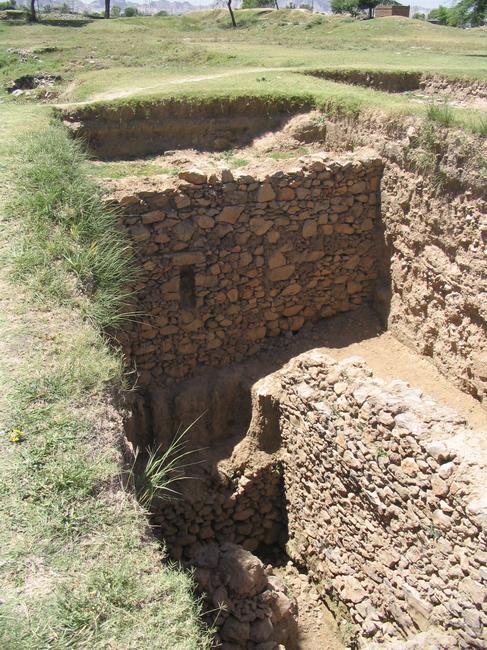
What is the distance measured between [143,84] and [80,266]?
8203mm

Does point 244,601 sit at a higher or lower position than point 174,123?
lower

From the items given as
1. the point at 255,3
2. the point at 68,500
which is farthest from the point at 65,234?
the point at 255,3

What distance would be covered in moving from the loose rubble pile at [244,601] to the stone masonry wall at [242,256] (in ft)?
9.84

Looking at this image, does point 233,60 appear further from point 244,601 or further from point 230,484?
point 244,601

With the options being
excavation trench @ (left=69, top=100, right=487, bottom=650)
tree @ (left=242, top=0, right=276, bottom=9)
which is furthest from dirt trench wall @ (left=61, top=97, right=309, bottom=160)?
tree @ (left=242, top=0, right=276, bottom=9)

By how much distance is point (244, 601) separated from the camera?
6.04m

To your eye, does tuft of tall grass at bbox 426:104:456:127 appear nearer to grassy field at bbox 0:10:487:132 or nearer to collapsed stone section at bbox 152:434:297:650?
grassy field at bbox 0:10:487:132

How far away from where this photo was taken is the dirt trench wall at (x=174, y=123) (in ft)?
33.6

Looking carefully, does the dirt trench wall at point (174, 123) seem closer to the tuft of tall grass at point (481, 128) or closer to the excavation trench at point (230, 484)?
the tuft of tall grass at point (481, 128)

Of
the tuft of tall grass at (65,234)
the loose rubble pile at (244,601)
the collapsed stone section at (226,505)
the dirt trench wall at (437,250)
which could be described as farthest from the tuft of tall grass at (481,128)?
the loose rubble pile at (244,601)

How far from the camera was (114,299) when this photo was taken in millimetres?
6062

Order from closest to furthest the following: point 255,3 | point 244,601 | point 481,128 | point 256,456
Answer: point 244,601 → point 481,128 → point 256,456 → point 255,3

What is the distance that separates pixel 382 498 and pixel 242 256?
3.98 metres

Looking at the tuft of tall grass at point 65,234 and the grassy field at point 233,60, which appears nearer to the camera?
the tuft of tall grass at point 65,234
